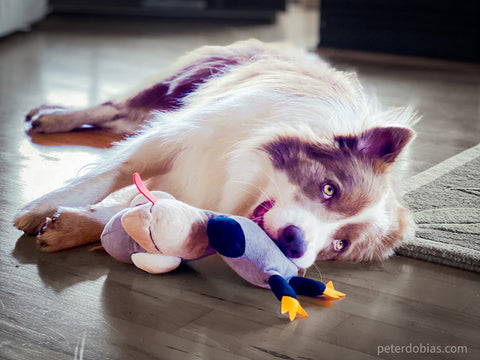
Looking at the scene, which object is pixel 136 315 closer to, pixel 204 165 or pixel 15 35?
pixel 204 165

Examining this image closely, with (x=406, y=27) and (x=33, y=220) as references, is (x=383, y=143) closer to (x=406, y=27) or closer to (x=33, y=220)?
(x=33, y=220)

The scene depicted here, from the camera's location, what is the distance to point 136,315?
146 centimetres

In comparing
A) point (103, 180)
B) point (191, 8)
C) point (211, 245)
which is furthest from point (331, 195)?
point (191, 8)

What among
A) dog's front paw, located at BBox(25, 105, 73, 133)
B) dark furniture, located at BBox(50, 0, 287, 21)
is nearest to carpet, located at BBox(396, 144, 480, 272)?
dog's front paw, located at BBox(25, 105, 73, 133)

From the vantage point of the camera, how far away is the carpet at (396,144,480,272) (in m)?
1.86

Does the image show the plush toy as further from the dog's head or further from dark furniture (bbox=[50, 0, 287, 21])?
dark furniture (bbox=[50, 0, 287, 21])

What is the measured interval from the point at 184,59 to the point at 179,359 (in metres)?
1.59

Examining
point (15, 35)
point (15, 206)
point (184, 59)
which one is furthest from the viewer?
point (15, 35)

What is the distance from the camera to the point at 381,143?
173 cm

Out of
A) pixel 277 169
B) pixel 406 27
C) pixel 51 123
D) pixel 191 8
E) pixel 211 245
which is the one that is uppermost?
pixel 277 169

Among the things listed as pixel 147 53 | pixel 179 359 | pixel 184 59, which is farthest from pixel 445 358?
pixel 147 53

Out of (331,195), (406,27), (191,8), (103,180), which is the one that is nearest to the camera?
(331,195)

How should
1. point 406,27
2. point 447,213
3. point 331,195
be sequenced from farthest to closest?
point 406,27 < point 447,213 < point 331,195

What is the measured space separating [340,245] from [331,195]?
143 millimetres
